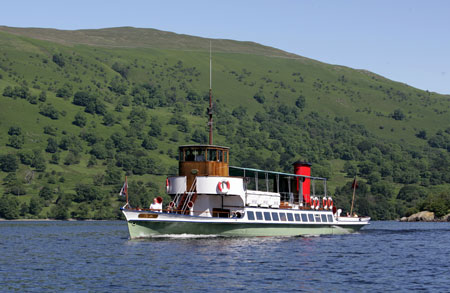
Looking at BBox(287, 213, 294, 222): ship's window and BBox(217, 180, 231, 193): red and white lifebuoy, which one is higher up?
BBox(217, 180, 231, 193): red and white lifebuoy

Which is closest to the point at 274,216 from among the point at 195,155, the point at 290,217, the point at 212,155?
the point at 290,217

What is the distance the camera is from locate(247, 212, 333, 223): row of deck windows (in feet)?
232

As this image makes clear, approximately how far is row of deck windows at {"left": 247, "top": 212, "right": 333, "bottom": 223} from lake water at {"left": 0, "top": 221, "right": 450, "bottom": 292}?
259 cm

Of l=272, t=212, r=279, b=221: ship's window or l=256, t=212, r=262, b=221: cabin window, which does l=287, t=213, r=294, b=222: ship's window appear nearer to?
l=272, t=212, r=279, b=221: ship's window

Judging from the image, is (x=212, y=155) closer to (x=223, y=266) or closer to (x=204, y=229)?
(x=204, y=229)

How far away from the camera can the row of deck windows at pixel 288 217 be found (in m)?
70.7

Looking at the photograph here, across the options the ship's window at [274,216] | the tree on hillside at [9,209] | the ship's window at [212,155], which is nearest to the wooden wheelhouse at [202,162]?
the ship's window at [212,155]

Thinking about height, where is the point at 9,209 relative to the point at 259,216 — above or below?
below

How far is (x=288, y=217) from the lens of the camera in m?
76.2

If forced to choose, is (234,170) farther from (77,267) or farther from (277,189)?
(77,267)

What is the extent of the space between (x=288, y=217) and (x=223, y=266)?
29.4 meters

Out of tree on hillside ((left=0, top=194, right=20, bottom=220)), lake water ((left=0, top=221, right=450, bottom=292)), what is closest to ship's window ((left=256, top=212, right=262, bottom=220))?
A: lake water ((left=0, top=221, right=450, bottom=292))

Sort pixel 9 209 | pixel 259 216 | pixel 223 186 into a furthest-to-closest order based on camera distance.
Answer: pixel 9 209 → pixel 259 216 → pixel 223 186

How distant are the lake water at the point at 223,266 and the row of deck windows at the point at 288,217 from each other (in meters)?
2.59
